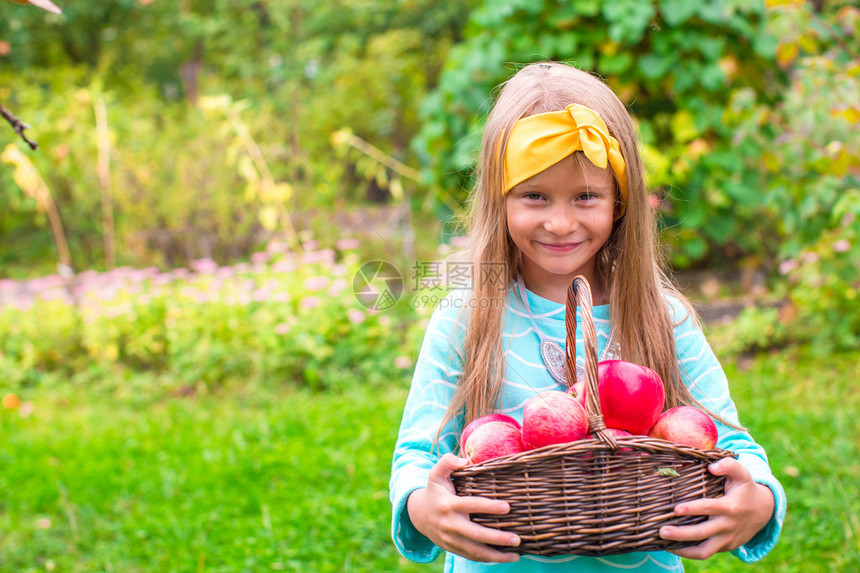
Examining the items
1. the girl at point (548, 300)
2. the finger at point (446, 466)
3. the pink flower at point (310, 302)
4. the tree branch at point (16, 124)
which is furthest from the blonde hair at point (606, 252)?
the pink flower at point (310, 302)

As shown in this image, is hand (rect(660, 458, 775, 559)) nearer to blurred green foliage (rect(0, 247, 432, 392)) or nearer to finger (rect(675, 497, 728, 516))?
finger (rect(675, 497, 728, 516))

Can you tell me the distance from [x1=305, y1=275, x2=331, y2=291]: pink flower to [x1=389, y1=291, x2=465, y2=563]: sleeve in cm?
272

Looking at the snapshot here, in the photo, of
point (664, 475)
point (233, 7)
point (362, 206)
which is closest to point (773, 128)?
point (664, 475)

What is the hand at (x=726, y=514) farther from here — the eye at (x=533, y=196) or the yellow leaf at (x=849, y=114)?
the yellow leaf at (x=849, y=114)

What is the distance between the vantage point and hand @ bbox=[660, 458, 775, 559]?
97 centimetres

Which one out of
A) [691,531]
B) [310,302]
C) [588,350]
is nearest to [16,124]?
[588,350]

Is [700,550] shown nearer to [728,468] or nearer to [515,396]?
[728,468]

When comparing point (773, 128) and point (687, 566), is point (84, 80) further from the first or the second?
point (687, 566)

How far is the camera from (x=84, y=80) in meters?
9.60

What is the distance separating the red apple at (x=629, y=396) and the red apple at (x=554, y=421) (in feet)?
0.18

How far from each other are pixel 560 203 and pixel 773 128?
3.43 m

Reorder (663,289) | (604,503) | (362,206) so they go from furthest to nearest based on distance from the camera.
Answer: (362,206), (663,289), (604,503)

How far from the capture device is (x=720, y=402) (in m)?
1.27

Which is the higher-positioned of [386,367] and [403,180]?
[403,180]
